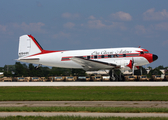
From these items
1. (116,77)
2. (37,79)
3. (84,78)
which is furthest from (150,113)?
(37,79)

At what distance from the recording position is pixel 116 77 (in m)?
44.2

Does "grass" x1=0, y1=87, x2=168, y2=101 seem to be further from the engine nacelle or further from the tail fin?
the tail fin

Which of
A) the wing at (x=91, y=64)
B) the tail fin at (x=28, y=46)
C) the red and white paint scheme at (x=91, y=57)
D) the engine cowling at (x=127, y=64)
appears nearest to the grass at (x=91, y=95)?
the engine cowling at (x=127, y=64)

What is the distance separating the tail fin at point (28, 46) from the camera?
46.3 metres

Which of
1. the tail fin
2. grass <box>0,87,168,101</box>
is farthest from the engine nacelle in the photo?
the tail fin

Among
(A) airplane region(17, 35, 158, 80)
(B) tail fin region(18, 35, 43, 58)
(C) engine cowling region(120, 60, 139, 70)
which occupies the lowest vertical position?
(C) engine cowling region(120, 60, 139, 70)

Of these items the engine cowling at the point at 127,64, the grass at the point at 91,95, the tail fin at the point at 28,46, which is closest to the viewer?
the grass at the point at 91,95

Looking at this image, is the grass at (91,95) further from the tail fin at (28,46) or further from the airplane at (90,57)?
the tail fin at (28,46)

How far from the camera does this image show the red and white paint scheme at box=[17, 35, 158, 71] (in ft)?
133

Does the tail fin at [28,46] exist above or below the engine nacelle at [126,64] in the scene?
above

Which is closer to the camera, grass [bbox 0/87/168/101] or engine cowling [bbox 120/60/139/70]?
grass [bbox 0/87/168/101]

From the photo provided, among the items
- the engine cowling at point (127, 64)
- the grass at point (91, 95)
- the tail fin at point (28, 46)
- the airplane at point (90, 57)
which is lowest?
the grass at point (91, 95)

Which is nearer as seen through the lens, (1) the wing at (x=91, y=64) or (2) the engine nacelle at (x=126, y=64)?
(2) the engine nacelle at (x=126, y=64)

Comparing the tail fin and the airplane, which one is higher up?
the tail fin
